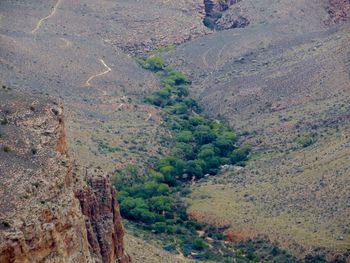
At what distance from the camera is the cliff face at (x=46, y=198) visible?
35.0 meters

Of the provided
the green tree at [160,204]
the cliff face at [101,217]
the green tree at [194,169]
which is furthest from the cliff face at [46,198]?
the green tree at [194,169]

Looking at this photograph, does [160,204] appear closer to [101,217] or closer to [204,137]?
[204,137]

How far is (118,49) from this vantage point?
103m

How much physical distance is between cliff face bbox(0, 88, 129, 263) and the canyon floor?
2754mm

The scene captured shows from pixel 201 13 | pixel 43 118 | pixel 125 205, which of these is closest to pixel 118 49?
pixel 201 13

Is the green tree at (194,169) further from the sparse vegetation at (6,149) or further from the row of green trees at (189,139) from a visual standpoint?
the sparse vegetation at (6,149)

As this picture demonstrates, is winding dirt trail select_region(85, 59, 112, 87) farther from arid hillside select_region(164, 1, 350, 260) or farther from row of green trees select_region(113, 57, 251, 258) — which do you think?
arid hillside select_region(164, 1, 350, 260)

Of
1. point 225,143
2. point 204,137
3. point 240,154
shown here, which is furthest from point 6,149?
point 204,137

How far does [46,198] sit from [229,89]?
58.4 m

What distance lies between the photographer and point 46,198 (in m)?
37.0

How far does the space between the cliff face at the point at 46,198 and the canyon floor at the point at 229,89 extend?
9.04 ft

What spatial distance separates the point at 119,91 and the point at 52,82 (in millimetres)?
6198

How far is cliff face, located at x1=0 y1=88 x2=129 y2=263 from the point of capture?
115ft

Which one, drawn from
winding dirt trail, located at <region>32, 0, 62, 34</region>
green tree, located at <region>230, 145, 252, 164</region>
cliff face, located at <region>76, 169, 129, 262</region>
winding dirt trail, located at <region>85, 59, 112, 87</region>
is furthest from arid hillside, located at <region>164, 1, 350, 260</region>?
cliff face, located at <region>76, 169, 129, 262</region>
